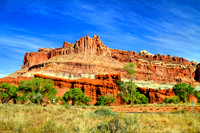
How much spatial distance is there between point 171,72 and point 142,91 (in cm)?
9526

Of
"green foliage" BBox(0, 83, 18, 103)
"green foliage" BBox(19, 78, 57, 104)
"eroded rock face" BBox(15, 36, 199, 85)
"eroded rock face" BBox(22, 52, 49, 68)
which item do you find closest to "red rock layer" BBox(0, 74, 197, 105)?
"eroded rock face" BBox(15, 36, 199, 85)

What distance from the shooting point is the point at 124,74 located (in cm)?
9775

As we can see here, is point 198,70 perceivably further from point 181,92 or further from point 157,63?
point 181,92

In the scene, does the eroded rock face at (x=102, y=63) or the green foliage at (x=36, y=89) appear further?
the eroded rock face at (x=102, y=63)

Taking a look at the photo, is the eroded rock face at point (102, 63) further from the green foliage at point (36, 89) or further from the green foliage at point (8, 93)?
the green foliage at point (36, 89)

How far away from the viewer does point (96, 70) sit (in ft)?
287

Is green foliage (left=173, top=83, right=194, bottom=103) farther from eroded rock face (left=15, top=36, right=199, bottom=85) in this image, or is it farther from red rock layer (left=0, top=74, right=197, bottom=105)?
eroded rock face (left=15, top=36, right=199, bottom=85)

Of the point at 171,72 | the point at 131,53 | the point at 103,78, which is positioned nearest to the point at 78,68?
the point at 103,78

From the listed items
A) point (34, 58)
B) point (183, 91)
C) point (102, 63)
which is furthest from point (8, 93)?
point (34, 58)

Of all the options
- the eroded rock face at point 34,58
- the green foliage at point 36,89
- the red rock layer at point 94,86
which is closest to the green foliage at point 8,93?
the green foliage at point 36,89

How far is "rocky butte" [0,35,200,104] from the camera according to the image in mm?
71062

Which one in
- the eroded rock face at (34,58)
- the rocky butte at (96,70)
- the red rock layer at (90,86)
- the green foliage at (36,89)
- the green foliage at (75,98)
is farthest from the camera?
the eroded rock face at (34,58)

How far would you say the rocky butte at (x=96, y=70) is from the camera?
71.1 metres

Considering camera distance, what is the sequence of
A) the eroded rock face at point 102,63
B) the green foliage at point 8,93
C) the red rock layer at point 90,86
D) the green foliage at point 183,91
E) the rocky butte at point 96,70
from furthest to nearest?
the eroded rock face at point 102,63
the rocky butte at point 96,70
the red rock layer at point 90,86
the green foliage at point 183,91
the green foliage at point 8,93
